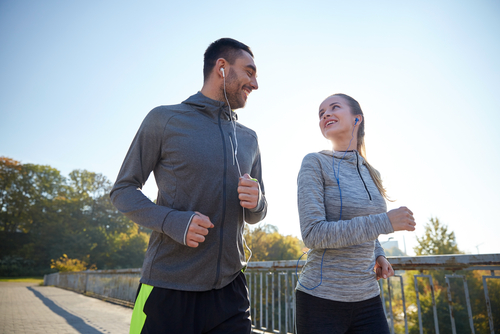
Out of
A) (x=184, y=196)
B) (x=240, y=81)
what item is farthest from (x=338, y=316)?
(x=240, y=81)

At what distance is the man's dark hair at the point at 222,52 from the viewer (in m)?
2.06

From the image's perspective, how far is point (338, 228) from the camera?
1559 millimetres

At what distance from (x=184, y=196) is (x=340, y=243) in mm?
824

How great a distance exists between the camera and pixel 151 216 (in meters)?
1.44

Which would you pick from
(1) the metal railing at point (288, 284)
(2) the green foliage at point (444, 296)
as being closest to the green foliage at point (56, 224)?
(1) the metal railing at point (288, 284)

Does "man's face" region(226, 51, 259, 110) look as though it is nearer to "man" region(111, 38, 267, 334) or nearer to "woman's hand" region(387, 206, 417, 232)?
"man" region(111, 38, 267, 334)

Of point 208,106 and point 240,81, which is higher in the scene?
point 240,81

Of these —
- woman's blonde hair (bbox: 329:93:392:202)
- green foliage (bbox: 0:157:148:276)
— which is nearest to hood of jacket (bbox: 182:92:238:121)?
woman's blonde hair (bbox: 329:93:392:202)

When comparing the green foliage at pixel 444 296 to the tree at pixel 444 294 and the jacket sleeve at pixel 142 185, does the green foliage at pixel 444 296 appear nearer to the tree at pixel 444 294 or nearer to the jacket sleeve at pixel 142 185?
the tree at pixel 444 294

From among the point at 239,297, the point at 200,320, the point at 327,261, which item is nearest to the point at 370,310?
the point at 327,261

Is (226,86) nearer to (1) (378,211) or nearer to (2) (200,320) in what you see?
(1) (378,211)

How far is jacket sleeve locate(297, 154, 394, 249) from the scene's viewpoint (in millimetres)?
1539

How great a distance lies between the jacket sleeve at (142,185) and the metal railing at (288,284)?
4.24 ft

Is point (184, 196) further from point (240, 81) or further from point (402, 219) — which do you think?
point (402, 219)
